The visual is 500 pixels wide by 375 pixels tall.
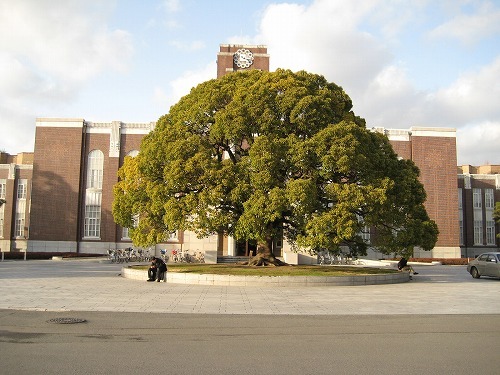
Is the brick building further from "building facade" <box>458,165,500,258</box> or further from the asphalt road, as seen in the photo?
the asphalt road

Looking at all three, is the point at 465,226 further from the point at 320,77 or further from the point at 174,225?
the point at 174,225

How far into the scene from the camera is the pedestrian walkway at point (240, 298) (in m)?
13.0

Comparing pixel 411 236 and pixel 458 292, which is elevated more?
pixel 411 236

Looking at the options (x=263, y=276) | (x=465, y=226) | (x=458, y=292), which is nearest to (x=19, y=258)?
(x=263, y=276)

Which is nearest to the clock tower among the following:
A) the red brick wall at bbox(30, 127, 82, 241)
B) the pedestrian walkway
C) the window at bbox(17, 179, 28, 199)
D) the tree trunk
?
the red brick wall at bbox(30, 127, 82, 241)

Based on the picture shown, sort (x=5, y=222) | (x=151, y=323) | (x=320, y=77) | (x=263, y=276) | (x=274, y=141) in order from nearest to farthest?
1. (x=151, y=323)
2. (x=263, y=276)
3. (x=274, y=141)
4. (x=320, y=77)
5. (x=5, y=222)

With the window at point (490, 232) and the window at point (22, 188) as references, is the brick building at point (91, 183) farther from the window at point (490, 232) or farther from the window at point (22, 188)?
the window at point (490, 232)

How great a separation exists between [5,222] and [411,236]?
46.9 m

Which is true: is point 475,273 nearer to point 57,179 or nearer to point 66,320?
point 66,320

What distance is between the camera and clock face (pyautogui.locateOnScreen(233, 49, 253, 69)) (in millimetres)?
51219

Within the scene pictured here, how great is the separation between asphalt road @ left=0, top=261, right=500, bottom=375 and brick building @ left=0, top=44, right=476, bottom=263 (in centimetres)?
3249

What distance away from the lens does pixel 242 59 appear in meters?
51.3

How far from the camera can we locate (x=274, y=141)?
71.0 feet

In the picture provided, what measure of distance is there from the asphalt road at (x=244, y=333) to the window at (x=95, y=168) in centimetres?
3361
